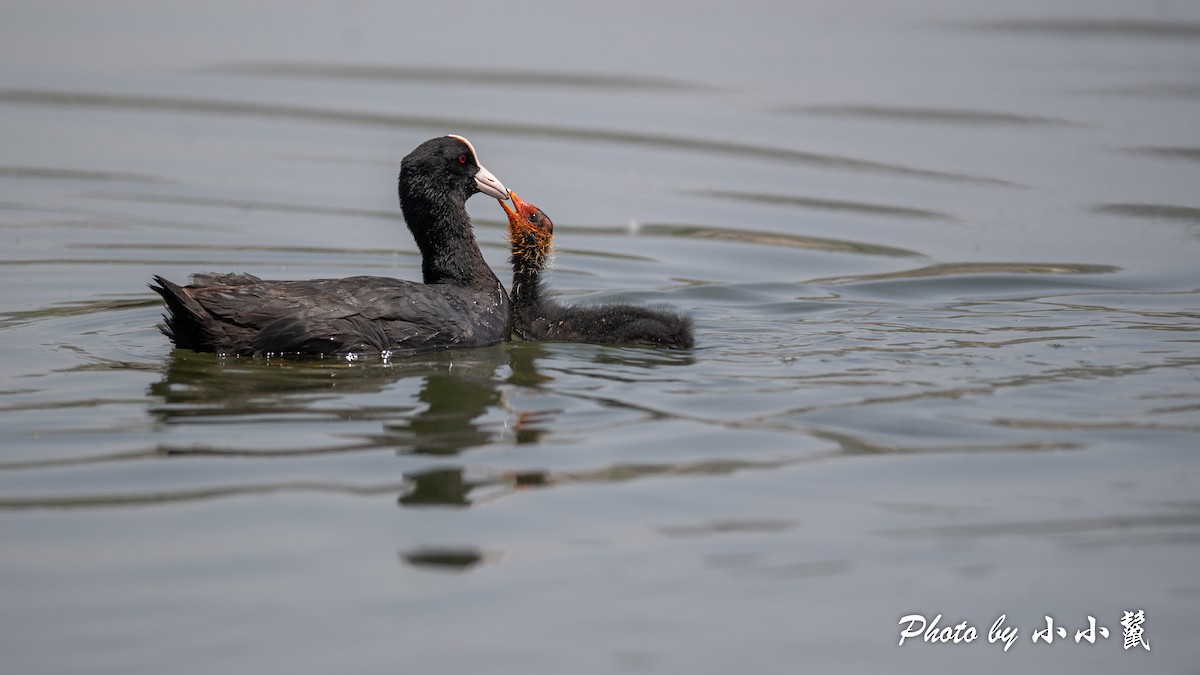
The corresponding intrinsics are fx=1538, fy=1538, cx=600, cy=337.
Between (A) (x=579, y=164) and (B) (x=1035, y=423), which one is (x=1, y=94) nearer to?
(A) (x=579, y=164)

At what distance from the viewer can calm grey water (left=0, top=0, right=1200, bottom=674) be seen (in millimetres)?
5457

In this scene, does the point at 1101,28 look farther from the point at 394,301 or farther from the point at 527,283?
the point at 394,301

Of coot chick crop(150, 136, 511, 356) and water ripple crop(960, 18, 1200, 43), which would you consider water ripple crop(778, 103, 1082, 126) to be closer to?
water ripple crop(960, 18, 1200, 43)

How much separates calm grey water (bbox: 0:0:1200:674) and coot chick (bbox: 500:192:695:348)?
18cm

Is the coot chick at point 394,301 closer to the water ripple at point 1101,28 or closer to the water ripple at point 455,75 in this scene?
the water ripple at point 455,75

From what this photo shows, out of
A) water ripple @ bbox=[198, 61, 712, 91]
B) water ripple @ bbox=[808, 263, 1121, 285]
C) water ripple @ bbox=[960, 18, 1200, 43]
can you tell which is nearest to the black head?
Answer: water ripple @ bbox=[808, 263, 1121, 285]

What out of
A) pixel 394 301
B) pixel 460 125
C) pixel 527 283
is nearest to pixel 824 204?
pixel 460 125

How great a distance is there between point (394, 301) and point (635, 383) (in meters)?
1.64

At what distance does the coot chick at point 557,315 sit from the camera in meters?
9.07

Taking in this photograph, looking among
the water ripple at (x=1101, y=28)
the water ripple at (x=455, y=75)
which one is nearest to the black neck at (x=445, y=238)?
the water ripple at (x=455, y=75)

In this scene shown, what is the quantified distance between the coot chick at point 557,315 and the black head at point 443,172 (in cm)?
29

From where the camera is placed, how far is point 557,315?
31.2ft

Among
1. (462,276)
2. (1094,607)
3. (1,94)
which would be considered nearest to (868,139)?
(462,276)

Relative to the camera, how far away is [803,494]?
654 cm
